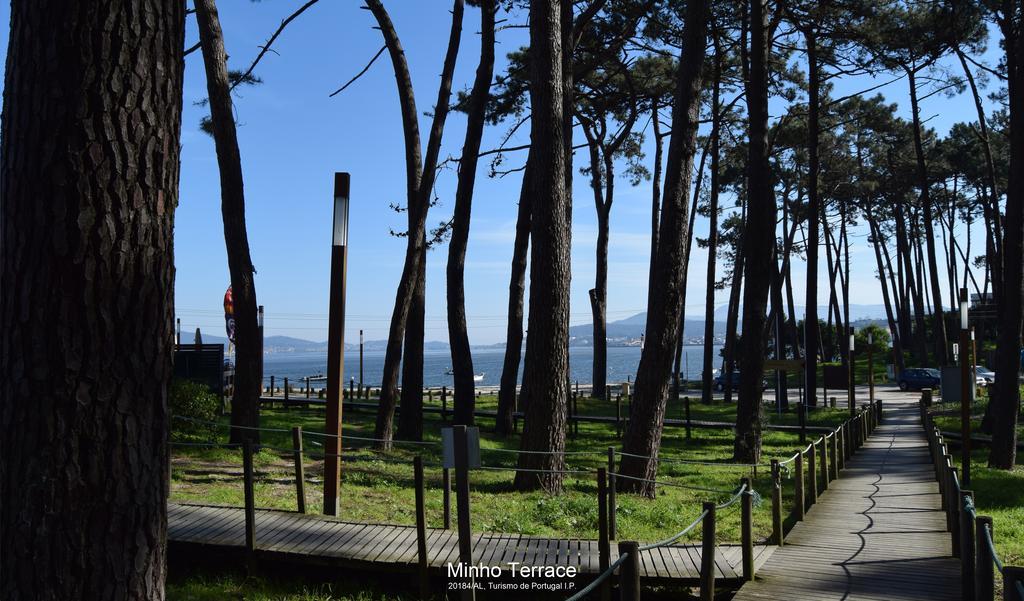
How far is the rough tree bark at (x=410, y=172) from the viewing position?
15.8 metres

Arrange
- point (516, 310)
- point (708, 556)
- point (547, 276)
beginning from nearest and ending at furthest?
point (708, 556), point (547, 276), point (516, 310)

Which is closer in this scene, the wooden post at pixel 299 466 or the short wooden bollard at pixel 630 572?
the short wooden bollard at pixel 630 572

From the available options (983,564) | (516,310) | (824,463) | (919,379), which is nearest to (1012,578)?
(983,564)

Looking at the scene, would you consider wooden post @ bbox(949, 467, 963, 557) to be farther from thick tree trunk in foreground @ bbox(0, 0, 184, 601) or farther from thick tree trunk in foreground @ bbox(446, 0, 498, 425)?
thick tree trunk in foreground @ bbox(446, 0, 498, 425)

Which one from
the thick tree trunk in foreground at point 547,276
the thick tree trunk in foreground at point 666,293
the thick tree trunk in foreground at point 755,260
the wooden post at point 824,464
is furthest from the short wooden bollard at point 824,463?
the thick tree trunk in foreground at point 547,276

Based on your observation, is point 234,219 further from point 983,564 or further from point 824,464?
point 983,564

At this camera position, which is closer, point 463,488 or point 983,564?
point 983,564

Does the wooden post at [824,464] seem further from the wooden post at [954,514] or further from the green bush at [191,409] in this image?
A: the green bush at [191,409]

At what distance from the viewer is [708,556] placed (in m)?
6.17

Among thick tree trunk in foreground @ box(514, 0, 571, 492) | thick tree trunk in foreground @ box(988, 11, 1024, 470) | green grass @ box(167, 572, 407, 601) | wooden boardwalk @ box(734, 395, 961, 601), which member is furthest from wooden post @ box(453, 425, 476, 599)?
thick tree trunk in foreground @ box(988, 11, 1024, 470)

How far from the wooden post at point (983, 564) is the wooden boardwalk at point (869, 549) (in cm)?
113

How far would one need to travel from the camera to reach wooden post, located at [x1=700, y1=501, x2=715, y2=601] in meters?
6.10

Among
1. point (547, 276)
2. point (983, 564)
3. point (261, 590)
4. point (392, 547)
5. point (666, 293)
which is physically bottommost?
point (261, 590)

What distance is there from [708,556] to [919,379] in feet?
130
